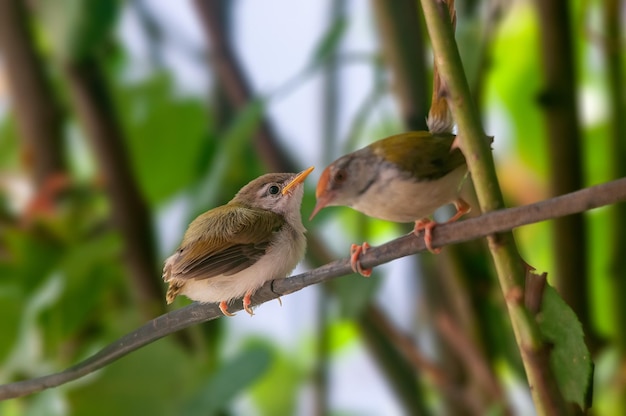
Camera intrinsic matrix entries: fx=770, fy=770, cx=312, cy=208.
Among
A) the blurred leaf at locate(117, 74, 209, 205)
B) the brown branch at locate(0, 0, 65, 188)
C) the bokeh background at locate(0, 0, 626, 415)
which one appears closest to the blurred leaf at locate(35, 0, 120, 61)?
the bokeh background at locate(0, 0, 626, 415)

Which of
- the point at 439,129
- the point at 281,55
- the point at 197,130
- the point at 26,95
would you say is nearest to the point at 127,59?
the point at 26,95

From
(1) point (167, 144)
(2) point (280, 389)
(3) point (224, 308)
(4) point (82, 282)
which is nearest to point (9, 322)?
(4) point (82, 282)

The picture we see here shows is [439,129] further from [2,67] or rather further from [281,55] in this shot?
[2,67]

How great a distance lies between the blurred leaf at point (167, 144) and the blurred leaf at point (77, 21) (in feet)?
0.43

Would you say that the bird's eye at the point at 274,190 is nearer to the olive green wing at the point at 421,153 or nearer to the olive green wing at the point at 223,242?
the olive green wing at the point at 223,242

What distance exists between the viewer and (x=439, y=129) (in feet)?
0.78

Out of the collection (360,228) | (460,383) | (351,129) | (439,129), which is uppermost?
(439,129)

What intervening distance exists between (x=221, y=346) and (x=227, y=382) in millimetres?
241

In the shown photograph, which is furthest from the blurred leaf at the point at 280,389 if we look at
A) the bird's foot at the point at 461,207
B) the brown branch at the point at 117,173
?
the bird's foot at the point at 461,207

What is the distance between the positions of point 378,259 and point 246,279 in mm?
120

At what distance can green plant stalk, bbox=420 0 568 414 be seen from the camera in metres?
0.19

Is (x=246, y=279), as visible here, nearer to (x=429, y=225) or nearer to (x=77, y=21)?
(x=429, y=225)

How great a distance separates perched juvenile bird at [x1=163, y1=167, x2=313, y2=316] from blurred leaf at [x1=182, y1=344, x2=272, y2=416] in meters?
0.18

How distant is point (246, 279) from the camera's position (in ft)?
1.02
